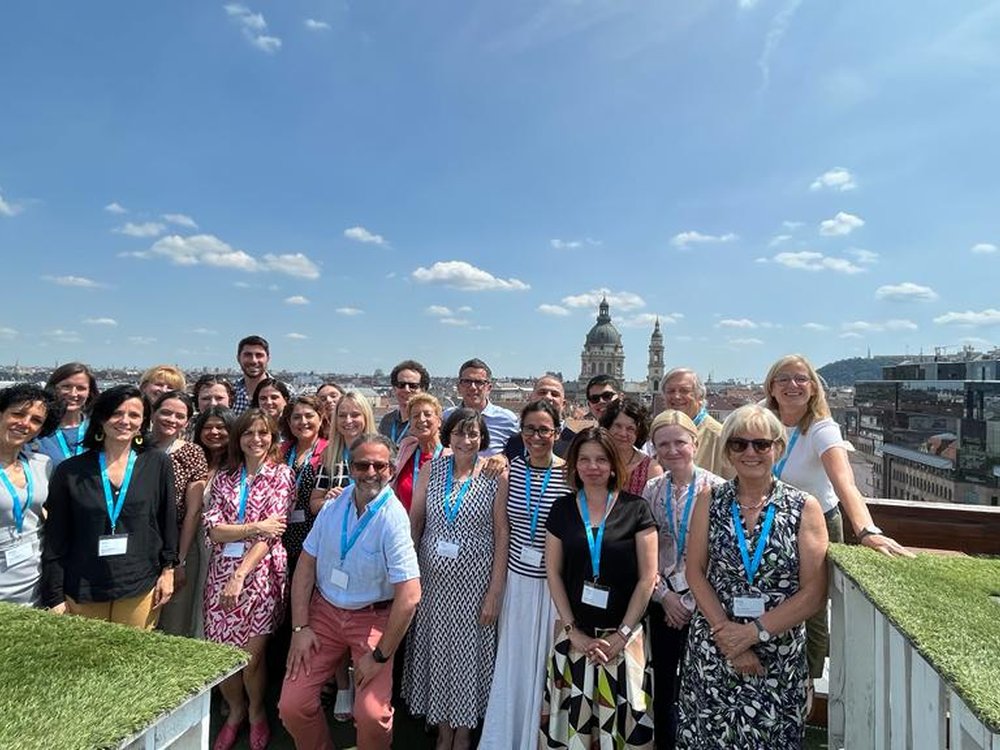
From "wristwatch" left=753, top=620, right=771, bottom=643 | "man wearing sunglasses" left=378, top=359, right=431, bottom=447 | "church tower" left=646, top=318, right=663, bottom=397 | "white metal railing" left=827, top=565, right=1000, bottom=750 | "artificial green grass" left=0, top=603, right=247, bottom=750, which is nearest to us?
"artificial green grass" left=0, top=603, right=247, bottom=750

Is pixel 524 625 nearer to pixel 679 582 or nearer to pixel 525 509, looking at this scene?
pixel 525 509

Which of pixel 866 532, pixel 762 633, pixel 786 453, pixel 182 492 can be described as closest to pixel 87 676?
pixel 182 492

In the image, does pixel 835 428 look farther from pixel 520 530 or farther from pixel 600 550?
pixel 520 530

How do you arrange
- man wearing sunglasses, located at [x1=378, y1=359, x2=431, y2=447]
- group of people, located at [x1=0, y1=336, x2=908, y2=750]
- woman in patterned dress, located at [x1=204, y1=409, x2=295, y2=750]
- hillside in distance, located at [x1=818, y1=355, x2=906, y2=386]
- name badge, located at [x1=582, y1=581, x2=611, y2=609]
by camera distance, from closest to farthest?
group of people, located at [x1=0, y1=336, x2=908, y2=750], name badge, located at [x1=582, y1=581, x2=611, y2=609], woman in patterned dress, located at [x1=204, y1=409, x2=295, y2=750], man wearing sunglasses, located at [x1=378, y1=359, x2=431, y2=447], hillside in distance, located at [x1=818, y1=355, x2=906, y2=386]

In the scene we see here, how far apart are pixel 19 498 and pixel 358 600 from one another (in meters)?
1.58

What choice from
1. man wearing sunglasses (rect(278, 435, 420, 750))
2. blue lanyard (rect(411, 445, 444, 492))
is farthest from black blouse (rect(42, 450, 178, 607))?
blue lanyard (rect(411, 445, 444, 492))

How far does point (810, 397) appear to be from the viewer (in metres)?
2.75

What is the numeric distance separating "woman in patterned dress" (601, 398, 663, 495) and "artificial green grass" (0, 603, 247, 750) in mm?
2018

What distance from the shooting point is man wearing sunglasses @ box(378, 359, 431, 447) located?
4070 mm

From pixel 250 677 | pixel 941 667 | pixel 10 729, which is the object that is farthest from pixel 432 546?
pixel 941 667

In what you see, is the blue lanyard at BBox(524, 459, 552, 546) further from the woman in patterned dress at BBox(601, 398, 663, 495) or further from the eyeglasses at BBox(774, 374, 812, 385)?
the eyeglasses at BBox(774, 374, 812, 385)

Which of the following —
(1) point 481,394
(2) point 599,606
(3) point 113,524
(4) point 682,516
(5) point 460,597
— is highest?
(1) point 481,394

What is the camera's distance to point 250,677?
2.95 meters

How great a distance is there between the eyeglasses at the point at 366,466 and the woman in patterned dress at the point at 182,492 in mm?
1056
